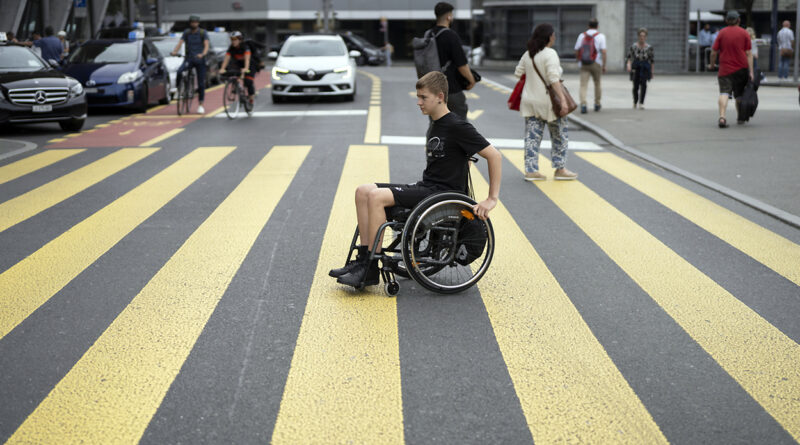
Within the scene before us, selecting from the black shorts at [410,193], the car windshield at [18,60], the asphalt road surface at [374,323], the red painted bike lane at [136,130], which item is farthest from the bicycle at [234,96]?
the black shorts at [410,193]

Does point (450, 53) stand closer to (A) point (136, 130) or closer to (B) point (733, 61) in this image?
(B) point (733, 61)

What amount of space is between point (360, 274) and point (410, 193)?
595 mm

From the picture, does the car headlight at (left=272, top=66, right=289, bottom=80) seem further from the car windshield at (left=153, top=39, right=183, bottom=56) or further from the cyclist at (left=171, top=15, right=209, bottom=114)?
the car windshield at (left=153, top=39, right=183, bottom=56)

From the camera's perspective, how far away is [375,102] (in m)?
21.1

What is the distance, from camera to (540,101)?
33.7ft

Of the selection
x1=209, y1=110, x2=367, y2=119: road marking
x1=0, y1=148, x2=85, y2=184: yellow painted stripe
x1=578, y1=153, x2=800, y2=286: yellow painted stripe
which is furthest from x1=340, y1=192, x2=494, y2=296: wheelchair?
x1=209, y1=110, x2=367, y2=119: road marking

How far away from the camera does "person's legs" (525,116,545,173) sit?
10.4 meters

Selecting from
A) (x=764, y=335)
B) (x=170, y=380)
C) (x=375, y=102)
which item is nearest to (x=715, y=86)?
(x=375, y=102)

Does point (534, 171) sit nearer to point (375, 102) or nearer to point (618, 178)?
point (618, 178)

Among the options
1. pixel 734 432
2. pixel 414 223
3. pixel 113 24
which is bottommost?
pixel 734 432

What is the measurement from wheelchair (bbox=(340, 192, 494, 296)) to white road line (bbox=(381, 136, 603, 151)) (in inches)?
293

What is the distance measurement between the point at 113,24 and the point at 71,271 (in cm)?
4903

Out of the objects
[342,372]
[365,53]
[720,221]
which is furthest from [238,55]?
[365,53]

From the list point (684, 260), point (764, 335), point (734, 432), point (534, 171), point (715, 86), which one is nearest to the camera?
point (734, 432)
